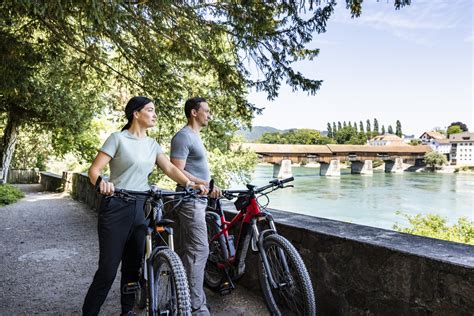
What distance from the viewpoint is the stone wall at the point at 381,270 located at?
6.10 feet

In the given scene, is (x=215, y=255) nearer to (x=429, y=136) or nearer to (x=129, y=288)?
(x=129, y=288)

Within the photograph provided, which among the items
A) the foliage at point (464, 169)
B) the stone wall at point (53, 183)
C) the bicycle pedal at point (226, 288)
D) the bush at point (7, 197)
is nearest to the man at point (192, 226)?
the bicycle pedal at point (226, 288)

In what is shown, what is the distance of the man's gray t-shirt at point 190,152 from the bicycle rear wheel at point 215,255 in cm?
51

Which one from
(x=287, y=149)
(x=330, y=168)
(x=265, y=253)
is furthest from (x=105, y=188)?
(x=330, y=168)

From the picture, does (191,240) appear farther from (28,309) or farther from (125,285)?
(28,309)

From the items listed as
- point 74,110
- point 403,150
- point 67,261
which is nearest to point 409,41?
point 403,150

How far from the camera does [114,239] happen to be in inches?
89.5

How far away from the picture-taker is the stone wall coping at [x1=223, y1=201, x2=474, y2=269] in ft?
6.33

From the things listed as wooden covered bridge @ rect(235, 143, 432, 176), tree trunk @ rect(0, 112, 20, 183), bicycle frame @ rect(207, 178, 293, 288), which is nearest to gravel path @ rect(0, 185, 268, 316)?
bicycle frame @ rect(207, 178, 293, 288)

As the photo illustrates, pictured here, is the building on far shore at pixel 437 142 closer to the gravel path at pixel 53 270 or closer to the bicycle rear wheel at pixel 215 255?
the gravel path at pixel 53 270

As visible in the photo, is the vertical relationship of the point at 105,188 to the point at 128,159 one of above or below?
below

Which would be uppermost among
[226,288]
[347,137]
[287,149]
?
[347,137]

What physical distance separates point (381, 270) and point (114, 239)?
1.46 metres

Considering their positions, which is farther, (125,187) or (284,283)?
(284,283)
